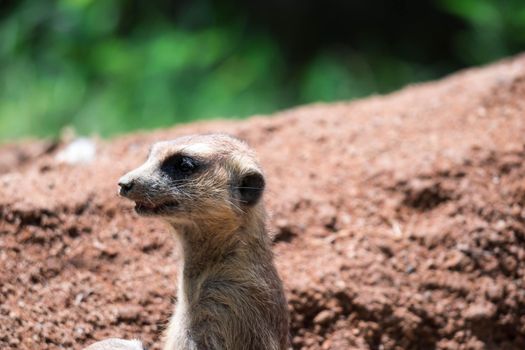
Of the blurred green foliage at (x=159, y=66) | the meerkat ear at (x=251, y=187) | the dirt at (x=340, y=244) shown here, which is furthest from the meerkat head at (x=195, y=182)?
the blurred green foliage at (x=159, y=66)

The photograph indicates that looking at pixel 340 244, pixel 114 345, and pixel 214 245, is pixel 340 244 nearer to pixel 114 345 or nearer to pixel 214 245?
pixel 214 245

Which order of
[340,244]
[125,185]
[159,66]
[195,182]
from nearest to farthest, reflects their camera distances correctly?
1. [125,185]
2. [195,182]
3. [340,244]
4. [159,66]

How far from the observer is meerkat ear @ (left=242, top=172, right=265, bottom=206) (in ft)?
10.8

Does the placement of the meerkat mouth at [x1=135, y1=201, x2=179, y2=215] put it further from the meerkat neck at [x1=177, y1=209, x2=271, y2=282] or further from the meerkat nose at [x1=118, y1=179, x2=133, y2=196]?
the meerkat neck at [x1=177, y1=209, x2=271, y2=282]

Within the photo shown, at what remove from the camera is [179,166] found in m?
3.24

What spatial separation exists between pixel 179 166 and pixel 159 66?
511 cm

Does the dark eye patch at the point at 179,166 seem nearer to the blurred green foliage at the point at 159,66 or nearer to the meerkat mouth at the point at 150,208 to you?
the meerkat mouth at the point at 150,208

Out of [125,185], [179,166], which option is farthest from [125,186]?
[179,166]

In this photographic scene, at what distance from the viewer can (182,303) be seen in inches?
130

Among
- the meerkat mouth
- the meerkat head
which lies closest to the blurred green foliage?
the meerkat head

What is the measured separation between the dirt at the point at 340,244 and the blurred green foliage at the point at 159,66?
3.25 m

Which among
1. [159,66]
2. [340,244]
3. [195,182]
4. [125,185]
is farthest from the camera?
[159,66]

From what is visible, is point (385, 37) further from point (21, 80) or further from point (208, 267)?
point (208, 267)

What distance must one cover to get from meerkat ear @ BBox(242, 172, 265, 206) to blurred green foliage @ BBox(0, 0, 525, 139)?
4753 mm
